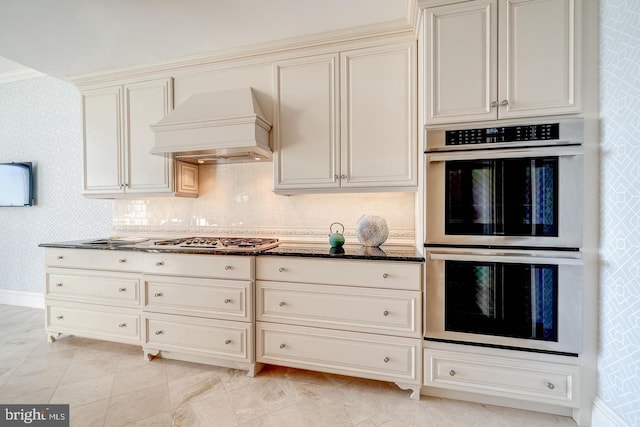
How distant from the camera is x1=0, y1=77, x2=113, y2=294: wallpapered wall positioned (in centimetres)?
335

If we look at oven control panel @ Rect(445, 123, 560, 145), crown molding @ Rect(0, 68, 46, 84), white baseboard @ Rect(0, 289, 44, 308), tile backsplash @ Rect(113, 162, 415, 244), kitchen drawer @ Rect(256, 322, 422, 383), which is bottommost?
white baseboard @ Rect(0, 289, 44, 308)

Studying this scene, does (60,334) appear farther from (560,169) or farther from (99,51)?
(560,169)

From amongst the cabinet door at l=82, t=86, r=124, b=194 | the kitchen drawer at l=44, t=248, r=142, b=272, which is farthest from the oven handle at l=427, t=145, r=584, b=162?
the cabinet door at l=82, t=86, r=124, b=194

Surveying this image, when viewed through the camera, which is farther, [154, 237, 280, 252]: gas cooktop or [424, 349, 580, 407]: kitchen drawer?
[154, 237, 280, 252]: gas cooktop

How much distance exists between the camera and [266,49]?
2314mm

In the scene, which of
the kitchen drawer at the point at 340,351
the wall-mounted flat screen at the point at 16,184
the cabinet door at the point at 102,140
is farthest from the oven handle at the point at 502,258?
the wall-mounted flat screen at the point at 16,184

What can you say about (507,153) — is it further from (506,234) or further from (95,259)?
(95,259)

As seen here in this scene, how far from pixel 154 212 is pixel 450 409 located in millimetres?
3145

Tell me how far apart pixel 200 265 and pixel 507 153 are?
218cm

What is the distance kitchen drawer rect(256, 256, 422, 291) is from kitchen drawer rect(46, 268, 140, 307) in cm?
115

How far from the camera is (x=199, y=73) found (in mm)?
2502

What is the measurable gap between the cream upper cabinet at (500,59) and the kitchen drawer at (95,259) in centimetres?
249

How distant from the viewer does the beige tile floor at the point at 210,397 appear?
1.66 meters

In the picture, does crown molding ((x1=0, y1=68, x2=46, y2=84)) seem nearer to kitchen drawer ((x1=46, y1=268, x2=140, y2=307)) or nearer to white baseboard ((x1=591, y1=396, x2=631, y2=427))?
kitchen drawer ((x1=46, y1=268, x2=140, y2=307))
